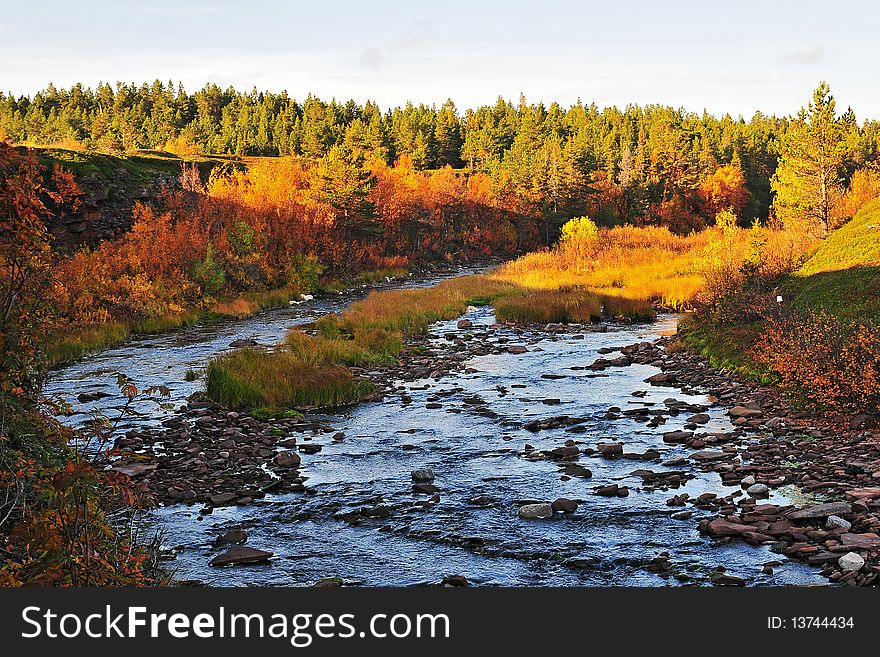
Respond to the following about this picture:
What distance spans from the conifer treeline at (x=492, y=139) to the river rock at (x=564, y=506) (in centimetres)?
8000

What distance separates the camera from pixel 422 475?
14.5m

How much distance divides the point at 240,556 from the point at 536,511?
175 inches

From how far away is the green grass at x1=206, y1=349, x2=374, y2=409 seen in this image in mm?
20250

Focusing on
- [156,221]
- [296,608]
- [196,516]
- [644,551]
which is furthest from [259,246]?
[296,608]

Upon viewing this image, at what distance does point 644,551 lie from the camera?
10.9 meters

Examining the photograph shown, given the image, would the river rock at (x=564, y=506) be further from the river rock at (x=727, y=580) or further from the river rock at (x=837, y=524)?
the river rock at (x=837, y=524)

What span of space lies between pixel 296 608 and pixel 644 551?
6.27m

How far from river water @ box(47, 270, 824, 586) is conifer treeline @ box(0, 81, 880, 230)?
240 ft

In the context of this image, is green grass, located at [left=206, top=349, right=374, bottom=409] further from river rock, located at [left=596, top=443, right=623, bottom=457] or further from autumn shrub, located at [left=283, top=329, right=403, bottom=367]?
river rock, located at [left=596, top=443, right=623, bottom=457]

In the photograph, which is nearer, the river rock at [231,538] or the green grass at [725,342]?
the river rock at [231,538]

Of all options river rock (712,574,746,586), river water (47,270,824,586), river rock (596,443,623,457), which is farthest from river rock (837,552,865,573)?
river rock (596,443,623,457)

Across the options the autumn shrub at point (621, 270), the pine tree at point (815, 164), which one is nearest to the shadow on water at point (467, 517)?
the autumn shrub at point (621, 270)

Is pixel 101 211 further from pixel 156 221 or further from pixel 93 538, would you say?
pixel 93 538

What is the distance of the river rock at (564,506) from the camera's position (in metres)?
12.7
